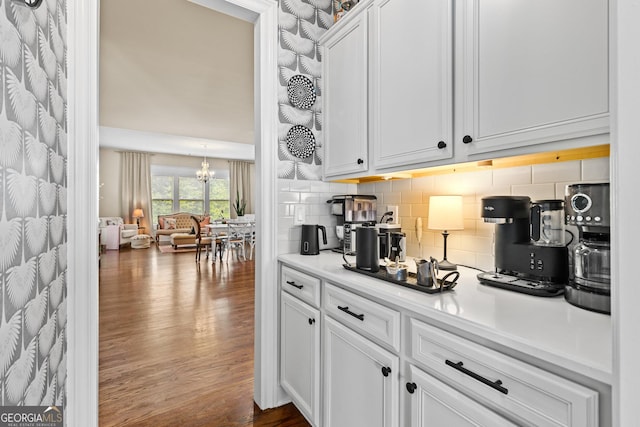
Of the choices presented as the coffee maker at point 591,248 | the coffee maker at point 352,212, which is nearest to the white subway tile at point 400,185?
the coffee maker at point 352,212

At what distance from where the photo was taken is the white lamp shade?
1.54m

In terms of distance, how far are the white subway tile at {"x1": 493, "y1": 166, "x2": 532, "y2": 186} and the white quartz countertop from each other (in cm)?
47

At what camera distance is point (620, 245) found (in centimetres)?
49

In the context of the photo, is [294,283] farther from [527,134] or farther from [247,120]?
[247,120]

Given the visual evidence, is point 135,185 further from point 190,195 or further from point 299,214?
point 299,214

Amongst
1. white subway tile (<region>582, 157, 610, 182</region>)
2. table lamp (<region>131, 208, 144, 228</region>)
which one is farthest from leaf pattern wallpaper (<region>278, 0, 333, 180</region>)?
table lamp (<region>131, 208, 144, 228</region>)

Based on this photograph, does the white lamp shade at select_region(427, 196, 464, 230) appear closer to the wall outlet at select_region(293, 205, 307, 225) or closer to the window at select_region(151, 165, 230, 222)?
the wall outlet at select_region(293, 205, 307, 225)

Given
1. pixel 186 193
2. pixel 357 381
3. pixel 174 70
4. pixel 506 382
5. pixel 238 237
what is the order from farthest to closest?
1. pixel 186 193
2. pixel 238 237
3. pixel 174 70
4. pixel 357 381
5. pixel 506 382

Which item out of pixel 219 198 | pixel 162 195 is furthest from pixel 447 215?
pixel 162 195

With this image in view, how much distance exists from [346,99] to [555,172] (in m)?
1.15

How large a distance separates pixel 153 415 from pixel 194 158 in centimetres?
993

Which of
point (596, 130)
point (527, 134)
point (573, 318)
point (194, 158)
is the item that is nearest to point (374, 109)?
point (527, 134)

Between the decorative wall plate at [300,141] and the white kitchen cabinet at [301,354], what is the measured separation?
914mm

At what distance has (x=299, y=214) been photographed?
6.74 ft
